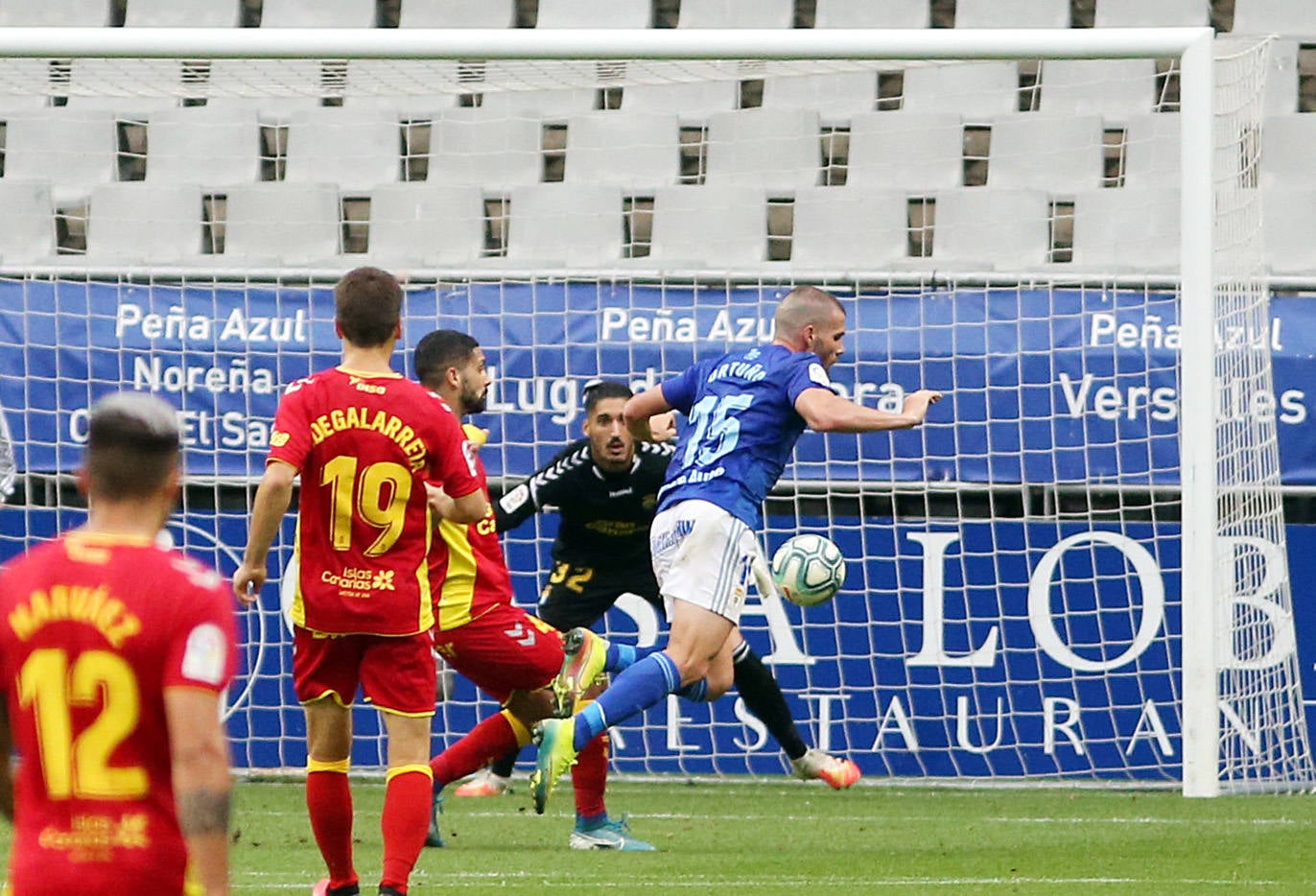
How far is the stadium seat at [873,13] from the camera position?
11.4 m

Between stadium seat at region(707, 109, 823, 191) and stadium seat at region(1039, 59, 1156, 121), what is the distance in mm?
1300

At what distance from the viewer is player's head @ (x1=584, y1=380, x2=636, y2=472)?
25.6 ft

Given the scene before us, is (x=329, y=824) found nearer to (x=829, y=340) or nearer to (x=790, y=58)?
(x=829, y=340)

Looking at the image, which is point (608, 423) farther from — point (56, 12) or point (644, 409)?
point (56, 12)

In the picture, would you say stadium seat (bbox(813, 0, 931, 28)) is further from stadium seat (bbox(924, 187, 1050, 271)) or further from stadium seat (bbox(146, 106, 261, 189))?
stadium seat (bbox(146, 106, 261, 189))

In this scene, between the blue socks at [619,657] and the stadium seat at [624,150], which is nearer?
the blue socks at [619,657]

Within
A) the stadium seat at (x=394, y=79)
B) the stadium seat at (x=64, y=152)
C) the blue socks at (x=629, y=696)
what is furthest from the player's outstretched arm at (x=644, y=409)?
the stadium seat at (x=64, y=152)

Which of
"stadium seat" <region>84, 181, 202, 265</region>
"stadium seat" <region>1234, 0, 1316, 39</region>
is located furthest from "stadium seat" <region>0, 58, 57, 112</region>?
"stadium seat" <region>1234, 0, 1316, 39</region>

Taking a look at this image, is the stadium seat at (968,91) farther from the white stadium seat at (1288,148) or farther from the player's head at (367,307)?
the player's head at (367,307)

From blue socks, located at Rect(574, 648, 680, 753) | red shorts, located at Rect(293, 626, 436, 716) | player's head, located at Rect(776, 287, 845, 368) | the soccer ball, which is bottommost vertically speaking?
blue socks, located at Rect(574, 648, 680, 753)

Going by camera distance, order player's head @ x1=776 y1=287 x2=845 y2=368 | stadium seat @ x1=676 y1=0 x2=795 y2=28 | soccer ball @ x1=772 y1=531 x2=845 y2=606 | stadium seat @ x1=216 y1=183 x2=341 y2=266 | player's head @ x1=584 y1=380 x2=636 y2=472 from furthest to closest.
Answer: stadium seat @ x1=676 y1=0 x2=795 y2=28 < stadium seat @ x1=216 y1=183 x2=341 y2=266 < player's head @ x1=584 y1=380 x2=636 y2=472 < soccer ball @ x1=772 y1=531 x2=845 y2=606 < player's head @ x1=776 y1=287 x2=845 y2=368

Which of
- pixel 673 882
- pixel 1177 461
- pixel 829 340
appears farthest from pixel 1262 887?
pixel 1177 461

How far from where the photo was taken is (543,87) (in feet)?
29.8

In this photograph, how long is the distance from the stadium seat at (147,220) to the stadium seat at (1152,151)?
486cm
